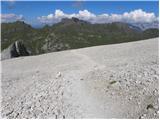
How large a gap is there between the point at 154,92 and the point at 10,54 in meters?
47.5

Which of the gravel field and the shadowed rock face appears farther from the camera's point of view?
the shadowed rock face

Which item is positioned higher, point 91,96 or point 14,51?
point 14,51

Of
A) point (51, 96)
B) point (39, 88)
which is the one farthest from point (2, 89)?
point (51, 96)

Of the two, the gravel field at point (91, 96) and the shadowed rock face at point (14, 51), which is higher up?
the shadowed rock face at point (14, 51)

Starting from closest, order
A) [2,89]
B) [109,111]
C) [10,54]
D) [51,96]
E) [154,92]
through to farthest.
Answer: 1. [109,111]
2. [154,92]
3. [51,96]
4. [2,89]
5. [10,54]

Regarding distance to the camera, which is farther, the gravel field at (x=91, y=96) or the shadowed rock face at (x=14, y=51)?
the shadowed rock face at (x=14, y=51)

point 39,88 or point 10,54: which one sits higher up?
point 10,54

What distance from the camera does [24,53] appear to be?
215 ft

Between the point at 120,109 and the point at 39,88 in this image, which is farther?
the point at 39,88

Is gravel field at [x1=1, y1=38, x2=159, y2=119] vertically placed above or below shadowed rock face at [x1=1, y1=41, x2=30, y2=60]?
below

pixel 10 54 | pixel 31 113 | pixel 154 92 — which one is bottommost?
pixel 31 113

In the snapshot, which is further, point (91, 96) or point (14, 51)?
point (14, 51)

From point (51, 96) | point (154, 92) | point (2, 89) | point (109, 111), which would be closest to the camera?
point (109, 111)

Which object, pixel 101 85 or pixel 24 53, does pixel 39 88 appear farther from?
pixel 24 53
